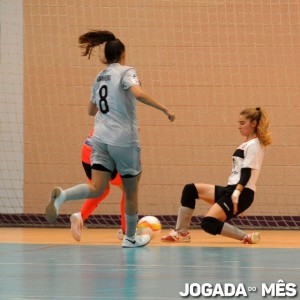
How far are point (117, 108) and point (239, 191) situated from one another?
5.24 feet

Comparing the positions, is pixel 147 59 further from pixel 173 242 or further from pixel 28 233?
pixel 173 242

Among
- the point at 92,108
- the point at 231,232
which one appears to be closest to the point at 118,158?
the point at 92,108

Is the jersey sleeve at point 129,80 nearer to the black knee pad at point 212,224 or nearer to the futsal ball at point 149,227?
the futsal ball at point 149,227

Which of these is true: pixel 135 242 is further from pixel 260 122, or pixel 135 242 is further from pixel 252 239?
pixel 260 122

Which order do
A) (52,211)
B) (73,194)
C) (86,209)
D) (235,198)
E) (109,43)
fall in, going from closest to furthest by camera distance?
(52,211), (73,194), (109,43), (235,198), (86,209)

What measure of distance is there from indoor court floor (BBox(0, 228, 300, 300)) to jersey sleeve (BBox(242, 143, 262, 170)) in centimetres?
77

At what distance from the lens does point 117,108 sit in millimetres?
8773

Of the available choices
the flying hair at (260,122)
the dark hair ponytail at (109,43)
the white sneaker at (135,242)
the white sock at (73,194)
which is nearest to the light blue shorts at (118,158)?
the white sock at (73,194)

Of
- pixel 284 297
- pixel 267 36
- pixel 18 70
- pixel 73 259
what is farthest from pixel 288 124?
pixel 284 297

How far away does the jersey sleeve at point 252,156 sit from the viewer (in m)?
9.66

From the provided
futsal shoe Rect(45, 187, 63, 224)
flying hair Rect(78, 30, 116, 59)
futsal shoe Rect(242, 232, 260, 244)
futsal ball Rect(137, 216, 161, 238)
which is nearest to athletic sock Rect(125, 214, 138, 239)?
futsal ball Rect(137, 216, 161, 238)

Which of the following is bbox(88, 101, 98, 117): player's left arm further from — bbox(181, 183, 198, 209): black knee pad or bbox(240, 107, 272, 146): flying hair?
bbox(240, 107, 272, 146): flying hair

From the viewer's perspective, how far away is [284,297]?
5.42m

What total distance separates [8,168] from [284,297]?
8685 mm
